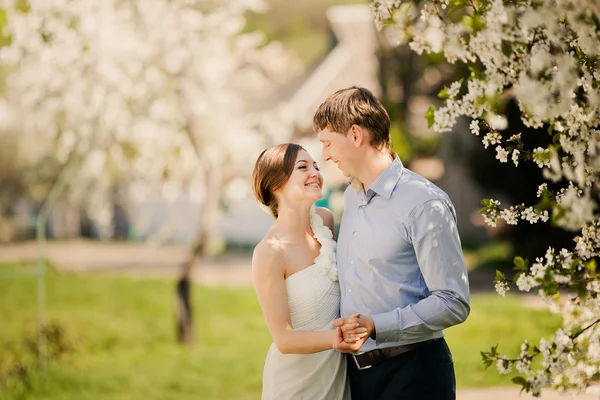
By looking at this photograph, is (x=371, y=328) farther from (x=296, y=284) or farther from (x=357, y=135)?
(x=357, y=135)

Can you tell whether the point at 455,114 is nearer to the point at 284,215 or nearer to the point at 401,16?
the point at 401,16

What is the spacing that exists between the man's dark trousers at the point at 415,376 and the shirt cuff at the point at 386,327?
0.58 feet

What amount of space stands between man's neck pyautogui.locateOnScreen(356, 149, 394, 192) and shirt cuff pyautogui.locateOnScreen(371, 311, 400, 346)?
0.52 meters

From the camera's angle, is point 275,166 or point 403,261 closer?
Answer: point 403,261

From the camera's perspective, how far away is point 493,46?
2275mm

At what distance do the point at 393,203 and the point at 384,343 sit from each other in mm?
494

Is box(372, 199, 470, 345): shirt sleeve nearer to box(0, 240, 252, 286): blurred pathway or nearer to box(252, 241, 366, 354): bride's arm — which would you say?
box(252, 241, 366, 354): bride's arm

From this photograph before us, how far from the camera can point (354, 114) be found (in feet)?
9.88

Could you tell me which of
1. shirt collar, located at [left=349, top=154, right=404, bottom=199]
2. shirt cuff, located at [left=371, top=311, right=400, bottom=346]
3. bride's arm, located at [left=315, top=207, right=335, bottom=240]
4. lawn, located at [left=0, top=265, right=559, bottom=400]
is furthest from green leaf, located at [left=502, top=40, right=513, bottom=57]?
lawn, located at [left=0, top=265, right=559, bottom=400]

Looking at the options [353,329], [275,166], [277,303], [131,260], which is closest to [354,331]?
[353,329]

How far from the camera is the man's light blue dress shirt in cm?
280

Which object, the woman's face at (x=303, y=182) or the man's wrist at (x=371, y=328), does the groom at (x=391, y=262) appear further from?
the woman's face at (x=303, y=182)

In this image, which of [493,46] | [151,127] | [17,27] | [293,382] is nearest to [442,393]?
[293,382]

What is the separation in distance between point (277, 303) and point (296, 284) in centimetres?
15
